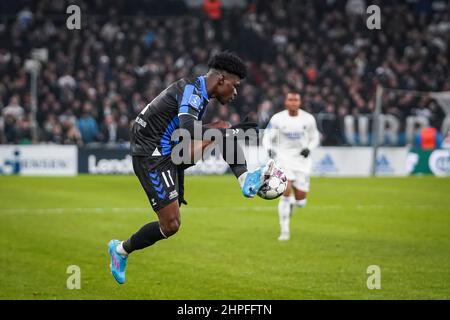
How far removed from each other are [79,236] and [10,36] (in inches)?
706

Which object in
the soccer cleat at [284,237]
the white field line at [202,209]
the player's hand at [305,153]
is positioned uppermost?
the player's hand at [305,153]

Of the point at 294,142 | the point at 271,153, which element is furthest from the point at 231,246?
the point at 294,142

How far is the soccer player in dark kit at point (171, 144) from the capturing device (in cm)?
823

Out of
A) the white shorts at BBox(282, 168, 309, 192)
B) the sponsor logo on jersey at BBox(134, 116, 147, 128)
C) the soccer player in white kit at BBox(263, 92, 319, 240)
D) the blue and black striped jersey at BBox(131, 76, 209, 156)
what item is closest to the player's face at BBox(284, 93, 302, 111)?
the soccer player in white kit at BBox(263, 92, 319, 240)

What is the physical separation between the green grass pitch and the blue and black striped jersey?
1808mm

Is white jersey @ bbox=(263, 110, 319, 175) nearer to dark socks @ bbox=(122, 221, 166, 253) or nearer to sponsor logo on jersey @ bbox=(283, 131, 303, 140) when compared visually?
sponsor logo on jersey @ bbox=(283, 131, 303, 140)

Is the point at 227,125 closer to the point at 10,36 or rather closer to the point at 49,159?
the point at 49,159

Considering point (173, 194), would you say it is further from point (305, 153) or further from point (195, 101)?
point (305, 153)

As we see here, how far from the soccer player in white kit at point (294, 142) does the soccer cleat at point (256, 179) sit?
6645mm

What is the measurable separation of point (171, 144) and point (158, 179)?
428 mm

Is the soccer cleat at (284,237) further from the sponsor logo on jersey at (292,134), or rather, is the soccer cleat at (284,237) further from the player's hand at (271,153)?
the sponsor logo on jersey at (292,134)

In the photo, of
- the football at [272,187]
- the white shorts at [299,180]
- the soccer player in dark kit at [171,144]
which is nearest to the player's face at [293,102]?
the white shorts at [299,180]

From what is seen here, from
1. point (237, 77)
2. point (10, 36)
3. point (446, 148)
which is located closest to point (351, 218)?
point (237, 77)

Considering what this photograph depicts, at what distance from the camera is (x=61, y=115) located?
27.6m
